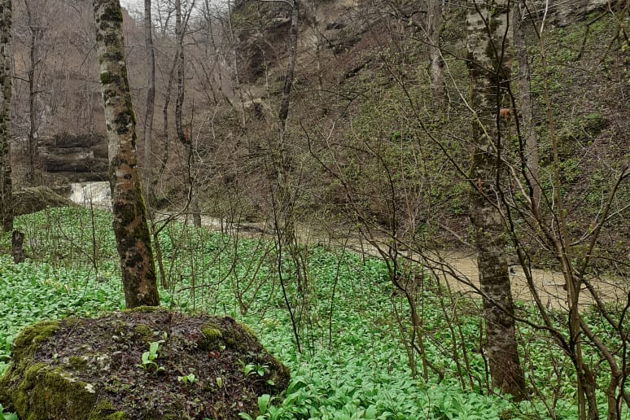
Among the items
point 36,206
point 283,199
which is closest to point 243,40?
point 36,206

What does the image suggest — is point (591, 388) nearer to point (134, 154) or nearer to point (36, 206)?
point (134, 154)

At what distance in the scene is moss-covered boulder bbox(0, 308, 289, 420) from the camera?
2.97 metres

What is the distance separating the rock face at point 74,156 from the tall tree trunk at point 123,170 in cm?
2841

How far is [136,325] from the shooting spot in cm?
370

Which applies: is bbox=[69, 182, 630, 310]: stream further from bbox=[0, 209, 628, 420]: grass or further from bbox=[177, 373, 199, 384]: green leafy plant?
bbox=[177, 373, 199, 384]: green leafy plant

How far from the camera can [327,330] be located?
7793 mm

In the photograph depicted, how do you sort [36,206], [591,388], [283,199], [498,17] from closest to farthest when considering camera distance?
[591,388] → [498,17] → [283,199] → [36,206]

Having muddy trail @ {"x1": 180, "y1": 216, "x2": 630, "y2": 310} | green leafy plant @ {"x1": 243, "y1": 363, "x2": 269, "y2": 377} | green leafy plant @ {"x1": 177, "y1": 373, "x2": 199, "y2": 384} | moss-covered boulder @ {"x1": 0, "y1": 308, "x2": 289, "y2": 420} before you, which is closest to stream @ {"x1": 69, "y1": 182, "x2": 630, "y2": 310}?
muddy trail @ {"x1": 180, "y1": 216, "x2": 630, "y2": 310}

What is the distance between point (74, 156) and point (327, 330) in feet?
105

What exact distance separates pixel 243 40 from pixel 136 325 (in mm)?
33654

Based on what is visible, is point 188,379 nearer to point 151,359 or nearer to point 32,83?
point 151,359

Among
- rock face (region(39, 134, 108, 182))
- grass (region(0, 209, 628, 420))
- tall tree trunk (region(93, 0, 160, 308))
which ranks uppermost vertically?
rock face (region(39, 134, 108, 182))

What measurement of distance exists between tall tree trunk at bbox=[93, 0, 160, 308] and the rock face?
93.2 ft

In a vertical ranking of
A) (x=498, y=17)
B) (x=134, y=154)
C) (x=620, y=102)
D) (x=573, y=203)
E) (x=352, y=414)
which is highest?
(x=620, y=102)
